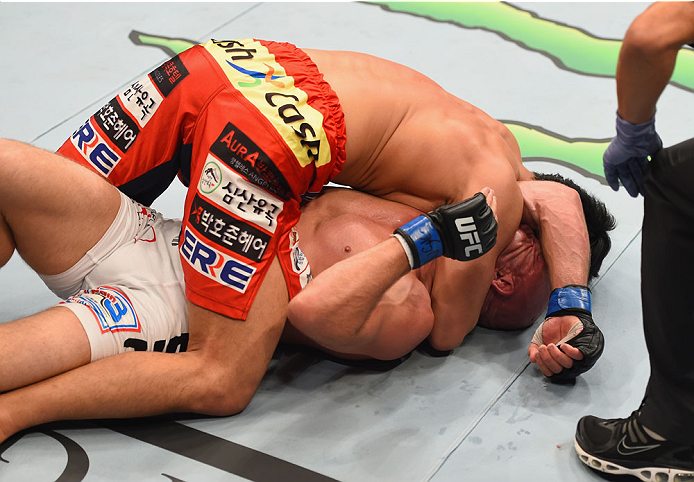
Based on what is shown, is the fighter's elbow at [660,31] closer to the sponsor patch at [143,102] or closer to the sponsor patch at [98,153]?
the sponsor patch at [143,102]

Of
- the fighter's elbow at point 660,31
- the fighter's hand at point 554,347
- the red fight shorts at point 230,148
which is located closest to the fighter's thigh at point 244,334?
the red fight shorts at point 230,148

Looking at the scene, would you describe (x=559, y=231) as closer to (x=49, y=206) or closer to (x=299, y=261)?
(x=299, y=261)

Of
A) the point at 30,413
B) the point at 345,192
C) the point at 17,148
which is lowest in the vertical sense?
the point at 30,413

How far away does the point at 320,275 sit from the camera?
97.1 inches

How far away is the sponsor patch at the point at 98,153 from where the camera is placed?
272 centimetres

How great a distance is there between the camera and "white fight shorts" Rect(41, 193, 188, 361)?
2490 millimetres

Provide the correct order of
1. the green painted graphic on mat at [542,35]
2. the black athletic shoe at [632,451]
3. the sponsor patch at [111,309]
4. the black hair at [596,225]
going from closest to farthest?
1. the black athletic shoe at [632,451]
2. the sponsor patch at [111,309]
3. the black hair at [596,225]
4. the green painted graphic on mat at [542,35]

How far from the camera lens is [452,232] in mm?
2404

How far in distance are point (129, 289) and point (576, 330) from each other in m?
1.36

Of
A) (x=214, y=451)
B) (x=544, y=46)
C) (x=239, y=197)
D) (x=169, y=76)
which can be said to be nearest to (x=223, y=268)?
(x=239, y=197)

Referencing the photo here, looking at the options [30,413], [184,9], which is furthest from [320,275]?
[184,9]

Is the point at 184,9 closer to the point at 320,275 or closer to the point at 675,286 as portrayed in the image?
the point at 320,275

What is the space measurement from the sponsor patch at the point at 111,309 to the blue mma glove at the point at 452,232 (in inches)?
31.7

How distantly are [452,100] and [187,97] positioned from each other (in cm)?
85
